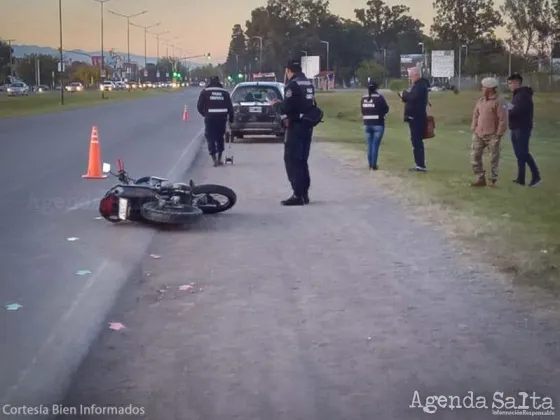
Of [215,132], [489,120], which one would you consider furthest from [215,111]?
[489,120]

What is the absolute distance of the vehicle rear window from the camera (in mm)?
25828

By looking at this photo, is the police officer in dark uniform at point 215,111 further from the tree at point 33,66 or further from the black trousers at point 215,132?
the tree at point 33,66

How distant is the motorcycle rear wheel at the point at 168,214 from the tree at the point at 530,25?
85321 mm

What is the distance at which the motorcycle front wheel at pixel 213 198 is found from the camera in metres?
11.5

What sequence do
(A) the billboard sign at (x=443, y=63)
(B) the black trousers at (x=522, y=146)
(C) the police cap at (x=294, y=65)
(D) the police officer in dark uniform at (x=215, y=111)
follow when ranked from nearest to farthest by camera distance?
1. (C) the police cap at (x=294, y=65)
2. (B) the black trousers at (x=522, y=146)
3. (D) the police officer in dark uniform at (x=215, y=111)
4. (A) the billboard sign at (x=443, y=63)

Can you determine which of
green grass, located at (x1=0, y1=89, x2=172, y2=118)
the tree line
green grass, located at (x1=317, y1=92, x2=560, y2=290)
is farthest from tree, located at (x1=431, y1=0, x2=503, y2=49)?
green grass, located at (x1=317, y1=92, x2=560, y2=290)

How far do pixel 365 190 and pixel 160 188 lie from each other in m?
4.69

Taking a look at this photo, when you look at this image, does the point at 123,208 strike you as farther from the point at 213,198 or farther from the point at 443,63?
the point at 443,63

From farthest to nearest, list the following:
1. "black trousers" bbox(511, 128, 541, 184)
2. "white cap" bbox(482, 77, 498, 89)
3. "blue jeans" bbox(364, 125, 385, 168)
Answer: "blue jeans" bbox(364, 125, 385, 168) → "black trousers" bbox(511, 128, 541, 184) → "white cap" bbox(482, 77, 498, 89)

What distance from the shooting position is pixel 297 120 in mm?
12344

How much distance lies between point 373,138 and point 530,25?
83.2 metres

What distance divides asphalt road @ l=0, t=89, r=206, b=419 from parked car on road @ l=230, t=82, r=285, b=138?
5392 millimetres

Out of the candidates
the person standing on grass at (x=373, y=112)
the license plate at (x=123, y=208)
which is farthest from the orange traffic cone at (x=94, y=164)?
the license plate at (x=123, y=208)

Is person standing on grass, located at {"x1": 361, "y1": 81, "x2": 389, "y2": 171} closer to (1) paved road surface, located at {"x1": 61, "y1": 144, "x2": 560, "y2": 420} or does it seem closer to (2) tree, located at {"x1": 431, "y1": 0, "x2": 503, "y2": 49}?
(1) paved road surface, located at {"x1": 61, "y1": 144, "x2": 560, "y2": 420}
